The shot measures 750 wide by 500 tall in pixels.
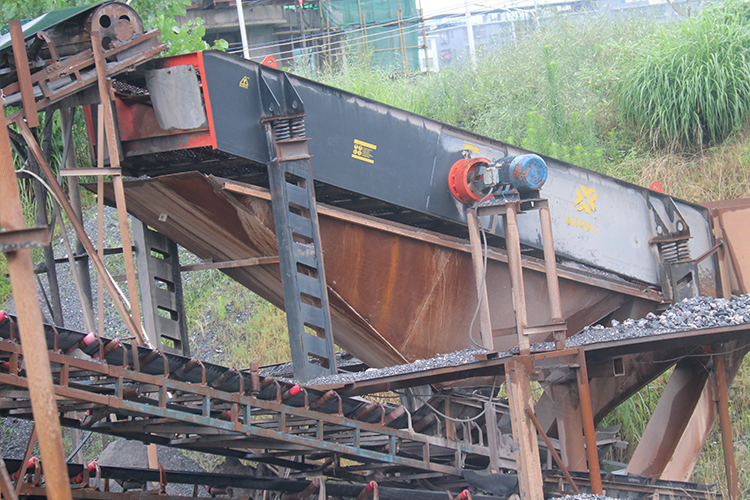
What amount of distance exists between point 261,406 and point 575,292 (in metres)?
3.23

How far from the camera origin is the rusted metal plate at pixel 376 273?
5.51 metres

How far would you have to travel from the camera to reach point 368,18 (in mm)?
19516

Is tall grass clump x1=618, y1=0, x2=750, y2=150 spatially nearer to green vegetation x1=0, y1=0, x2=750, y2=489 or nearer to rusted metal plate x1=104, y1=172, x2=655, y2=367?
green vegetation x1=0, y1=0, x2=750, y2=489

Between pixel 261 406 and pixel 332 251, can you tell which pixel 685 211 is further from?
pixel 261 406

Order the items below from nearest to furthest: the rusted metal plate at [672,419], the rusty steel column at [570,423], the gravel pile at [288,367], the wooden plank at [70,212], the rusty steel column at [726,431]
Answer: the wooden plank at [70,212] < the rusty steel column at [726,431] < the rusty steel column at [570,423] < the rusted metal plate at [672,419] < the gravel pile at [288,367]

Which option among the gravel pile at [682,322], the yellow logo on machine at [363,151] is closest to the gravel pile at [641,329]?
the gravel pile at [682,322]

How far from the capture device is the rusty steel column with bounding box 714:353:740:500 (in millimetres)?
5902

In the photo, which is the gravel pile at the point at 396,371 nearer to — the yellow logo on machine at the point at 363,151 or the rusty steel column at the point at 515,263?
the rusty steel column at the point at 515,263

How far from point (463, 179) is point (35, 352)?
387cm

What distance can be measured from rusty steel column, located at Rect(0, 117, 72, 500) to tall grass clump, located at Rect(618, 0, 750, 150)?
10.4 metres

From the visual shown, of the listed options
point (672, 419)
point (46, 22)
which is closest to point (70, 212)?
point (46, 22)

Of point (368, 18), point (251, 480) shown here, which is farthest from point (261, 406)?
point (368, 18)

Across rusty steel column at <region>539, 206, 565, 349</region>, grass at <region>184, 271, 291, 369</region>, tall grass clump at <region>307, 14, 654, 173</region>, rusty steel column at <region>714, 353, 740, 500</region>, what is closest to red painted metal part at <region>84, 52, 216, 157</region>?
rusty steel column at <region>539, 206, 565, 349</region>

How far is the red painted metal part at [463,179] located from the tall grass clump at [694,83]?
21.4 ft
